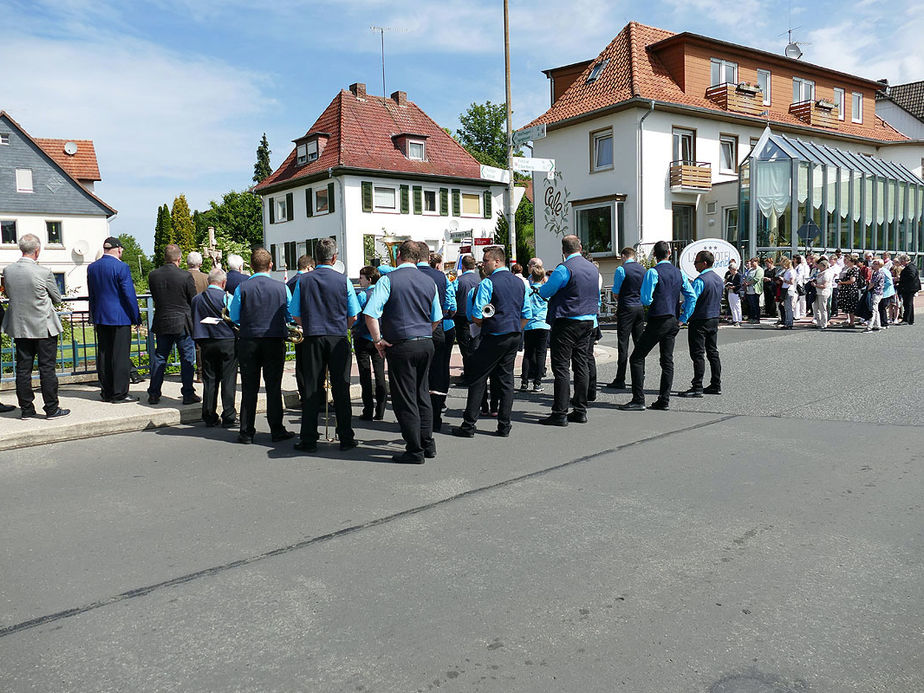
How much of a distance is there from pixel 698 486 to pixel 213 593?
337 centimetres

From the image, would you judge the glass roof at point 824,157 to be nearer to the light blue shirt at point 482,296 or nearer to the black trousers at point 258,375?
the light blue shirt at point 482,296

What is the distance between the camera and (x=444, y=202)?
4169cm

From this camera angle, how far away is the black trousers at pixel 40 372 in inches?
305

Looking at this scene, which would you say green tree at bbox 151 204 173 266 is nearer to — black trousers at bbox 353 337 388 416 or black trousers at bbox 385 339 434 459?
black trousers at bbox 353 337 388 416

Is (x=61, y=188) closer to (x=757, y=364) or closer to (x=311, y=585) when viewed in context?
(x=757, y=364)

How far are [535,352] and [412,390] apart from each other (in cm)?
402

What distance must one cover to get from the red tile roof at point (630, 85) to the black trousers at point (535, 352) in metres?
19.2

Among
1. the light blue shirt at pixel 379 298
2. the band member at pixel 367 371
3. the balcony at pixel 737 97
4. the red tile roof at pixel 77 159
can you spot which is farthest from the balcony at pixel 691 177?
the red tile roof at pixel 77 159

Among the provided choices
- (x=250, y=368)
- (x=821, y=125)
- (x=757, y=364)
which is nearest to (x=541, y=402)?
(x=250, y=368)

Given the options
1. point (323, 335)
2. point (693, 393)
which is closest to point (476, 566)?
point (323, 335)

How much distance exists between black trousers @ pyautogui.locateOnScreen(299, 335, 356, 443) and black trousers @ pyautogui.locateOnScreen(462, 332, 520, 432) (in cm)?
122

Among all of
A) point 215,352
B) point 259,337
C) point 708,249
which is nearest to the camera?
point 259,337

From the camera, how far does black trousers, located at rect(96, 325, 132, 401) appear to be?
8.61 metres

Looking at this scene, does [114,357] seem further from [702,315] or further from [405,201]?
[405,201]
